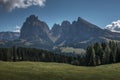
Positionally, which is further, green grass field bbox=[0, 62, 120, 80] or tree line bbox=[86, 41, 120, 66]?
tree line bbox=[86, 41, 120, 66]

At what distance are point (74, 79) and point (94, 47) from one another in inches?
3724

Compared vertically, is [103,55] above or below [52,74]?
above

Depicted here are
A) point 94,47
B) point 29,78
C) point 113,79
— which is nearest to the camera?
point 29,78

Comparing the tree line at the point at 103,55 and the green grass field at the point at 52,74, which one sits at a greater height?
the tree line at the point at 103,55

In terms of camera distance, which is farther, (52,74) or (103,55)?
(103,55)

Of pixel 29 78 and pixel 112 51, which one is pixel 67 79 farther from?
pixel 112 51

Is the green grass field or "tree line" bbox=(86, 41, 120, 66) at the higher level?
"tree line" bbox=(86, 41, 120, 66)

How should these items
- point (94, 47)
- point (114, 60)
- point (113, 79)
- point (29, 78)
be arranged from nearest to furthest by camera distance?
point (29, 78), point (113, 79), point (114, 60), point (94, 47)

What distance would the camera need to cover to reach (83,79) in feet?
180

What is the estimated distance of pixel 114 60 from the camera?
139 metres

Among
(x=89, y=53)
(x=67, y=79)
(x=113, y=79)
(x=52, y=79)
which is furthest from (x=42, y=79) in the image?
(x=89, y=53)

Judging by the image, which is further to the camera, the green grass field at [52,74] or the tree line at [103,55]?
the tree line at [103,55]

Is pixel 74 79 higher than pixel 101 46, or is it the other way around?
pixel 101 46

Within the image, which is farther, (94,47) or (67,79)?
(94,47)
